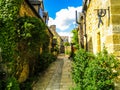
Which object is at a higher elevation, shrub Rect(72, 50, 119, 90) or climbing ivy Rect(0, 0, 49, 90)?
climbing ivy Rect(0, 0, 49, 90)

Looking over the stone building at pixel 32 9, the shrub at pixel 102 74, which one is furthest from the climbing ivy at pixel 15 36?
the shrub at pixel 102 74

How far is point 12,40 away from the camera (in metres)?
9.51

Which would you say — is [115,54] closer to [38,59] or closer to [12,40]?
[12,40]

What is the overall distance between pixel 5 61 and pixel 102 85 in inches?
173

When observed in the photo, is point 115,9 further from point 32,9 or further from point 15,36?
point 32,9

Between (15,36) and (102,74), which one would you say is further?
(15,36)

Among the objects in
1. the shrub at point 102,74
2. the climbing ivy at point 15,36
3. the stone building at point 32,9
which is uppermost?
the stone building at point 32,9

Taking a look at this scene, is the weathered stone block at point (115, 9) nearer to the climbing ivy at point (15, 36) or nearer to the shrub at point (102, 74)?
the shrub at point (102, 74)

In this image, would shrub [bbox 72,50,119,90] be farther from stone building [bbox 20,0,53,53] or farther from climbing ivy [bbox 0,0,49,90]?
stone building [bbox 20,0,53,53]

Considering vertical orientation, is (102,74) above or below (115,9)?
below

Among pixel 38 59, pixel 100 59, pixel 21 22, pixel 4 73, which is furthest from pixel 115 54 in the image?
pixel 38 59

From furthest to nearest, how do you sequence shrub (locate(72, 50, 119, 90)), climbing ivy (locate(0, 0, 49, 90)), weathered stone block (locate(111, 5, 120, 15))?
climbing ivy (locate(0, 0, 49, 90)) → weathered stone block (locate(111, 5, 120, 15)) → shrub (locate(72, 50, 119, 90))

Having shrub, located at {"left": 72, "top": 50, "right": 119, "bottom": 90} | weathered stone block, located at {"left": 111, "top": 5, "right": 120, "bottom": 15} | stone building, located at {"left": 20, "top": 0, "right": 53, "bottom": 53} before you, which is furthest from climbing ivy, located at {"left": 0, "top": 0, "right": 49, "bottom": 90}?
weathered stone block, located at {"left": 111, "top": 5, "right": 120, "bottom": 15}

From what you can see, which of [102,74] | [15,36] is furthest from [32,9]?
[102,74]
